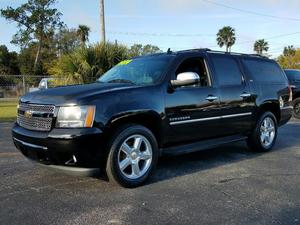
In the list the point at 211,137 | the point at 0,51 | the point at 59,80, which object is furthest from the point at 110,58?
the point at 0,51

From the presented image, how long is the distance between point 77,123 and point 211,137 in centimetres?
250

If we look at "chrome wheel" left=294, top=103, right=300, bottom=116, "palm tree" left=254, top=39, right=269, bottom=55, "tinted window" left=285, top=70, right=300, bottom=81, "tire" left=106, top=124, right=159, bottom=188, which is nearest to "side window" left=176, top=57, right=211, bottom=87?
"tire" left=106, top=124, right=159, bottom=188

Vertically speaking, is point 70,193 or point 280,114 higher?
point 280,114

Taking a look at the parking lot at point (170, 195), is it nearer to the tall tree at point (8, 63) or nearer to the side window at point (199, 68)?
the side window at point (199, 68)

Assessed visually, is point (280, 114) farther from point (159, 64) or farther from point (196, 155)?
point (159, 64)

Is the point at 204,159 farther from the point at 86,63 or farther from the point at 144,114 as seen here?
the point at 86,63

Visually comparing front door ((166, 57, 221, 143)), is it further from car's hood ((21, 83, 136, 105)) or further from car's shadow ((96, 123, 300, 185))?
car's hood ((21, 83, 136, 105))

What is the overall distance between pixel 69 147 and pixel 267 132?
4477 mm

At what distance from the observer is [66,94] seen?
17.4ft

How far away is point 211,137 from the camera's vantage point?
22.3 ft

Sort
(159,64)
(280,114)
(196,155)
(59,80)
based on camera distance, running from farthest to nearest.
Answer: (59,80), (280,114), (196,155), (159,64)

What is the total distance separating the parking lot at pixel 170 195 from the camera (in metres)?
4.46

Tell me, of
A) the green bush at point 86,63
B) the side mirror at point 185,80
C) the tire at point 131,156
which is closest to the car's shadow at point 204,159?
the tire at point 131,156

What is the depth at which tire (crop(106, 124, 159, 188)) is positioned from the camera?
5.33 m
